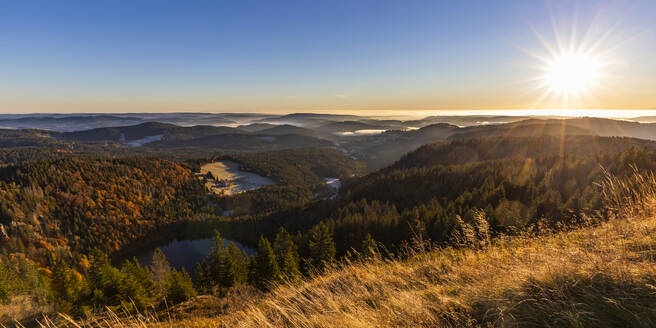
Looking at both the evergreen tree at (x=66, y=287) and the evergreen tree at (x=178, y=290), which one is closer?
the evergreen tree at (x=178, y=290)

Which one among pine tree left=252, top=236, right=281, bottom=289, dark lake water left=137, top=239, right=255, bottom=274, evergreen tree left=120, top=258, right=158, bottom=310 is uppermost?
pine tree left=252, top=236, right=281, bottom=289

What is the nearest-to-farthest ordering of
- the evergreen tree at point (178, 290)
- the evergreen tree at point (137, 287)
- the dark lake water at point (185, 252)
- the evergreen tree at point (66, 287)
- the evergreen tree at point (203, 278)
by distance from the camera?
the evergreen tree at point (137, 287) → the evergreen tree at point (178, 290) → the evergreen tree at point (66, 287) → the evergreen tree at point (203, 278) → the dark lake water at point (185, 252)

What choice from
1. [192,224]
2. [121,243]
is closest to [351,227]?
[192,224]

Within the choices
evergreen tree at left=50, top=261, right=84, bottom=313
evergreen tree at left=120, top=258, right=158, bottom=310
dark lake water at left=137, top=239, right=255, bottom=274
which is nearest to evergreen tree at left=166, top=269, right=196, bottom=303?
evergreen tree at left=120, top=258, right=158, bottom=310

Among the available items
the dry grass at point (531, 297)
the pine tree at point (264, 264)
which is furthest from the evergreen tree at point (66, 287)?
the dry grass at point (531, 297)

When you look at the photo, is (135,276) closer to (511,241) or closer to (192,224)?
(511,241)

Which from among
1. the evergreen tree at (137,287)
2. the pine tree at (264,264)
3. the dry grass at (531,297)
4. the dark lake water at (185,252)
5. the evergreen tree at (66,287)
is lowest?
the dark lake water at (185,252)

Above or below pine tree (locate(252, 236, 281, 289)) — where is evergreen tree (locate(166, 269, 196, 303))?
below

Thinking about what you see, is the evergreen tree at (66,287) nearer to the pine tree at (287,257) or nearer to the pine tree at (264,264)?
the pine tree at (264,264)

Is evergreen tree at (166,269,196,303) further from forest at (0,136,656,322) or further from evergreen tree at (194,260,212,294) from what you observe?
evergreen tree at (194,260,212,294)
